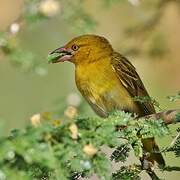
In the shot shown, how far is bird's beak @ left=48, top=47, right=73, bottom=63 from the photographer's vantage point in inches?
205

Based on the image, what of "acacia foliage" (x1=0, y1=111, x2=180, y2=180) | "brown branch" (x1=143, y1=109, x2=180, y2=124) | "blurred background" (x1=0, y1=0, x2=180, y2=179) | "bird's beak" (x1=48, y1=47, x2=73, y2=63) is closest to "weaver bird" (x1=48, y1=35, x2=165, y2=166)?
"bird's beak" (x1=48, y1=47, x2=73, y2=63)

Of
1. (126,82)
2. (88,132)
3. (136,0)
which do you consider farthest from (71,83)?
(88,132)

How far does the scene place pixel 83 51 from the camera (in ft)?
17.4

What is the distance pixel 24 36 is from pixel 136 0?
11.9ft

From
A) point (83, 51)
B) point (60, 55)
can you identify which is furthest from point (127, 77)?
point (60, 55)

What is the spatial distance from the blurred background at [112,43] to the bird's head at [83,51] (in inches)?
21.4

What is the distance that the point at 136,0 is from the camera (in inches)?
226

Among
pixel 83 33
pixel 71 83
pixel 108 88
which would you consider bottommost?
pixel 108 88

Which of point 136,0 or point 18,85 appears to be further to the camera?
point 18,85

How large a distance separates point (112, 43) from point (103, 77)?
4338 millimetres

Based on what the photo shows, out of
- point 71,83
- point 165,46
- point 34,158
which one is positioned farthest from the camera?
point 71,83

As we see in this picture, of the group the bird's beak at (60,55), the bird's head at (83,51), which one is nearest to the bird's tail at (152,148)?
the bird's head at (83,51)

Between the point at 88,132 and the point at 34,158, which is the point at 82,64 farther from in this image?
the point at 34,158

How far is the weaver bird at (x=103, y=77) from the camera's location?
491cm
